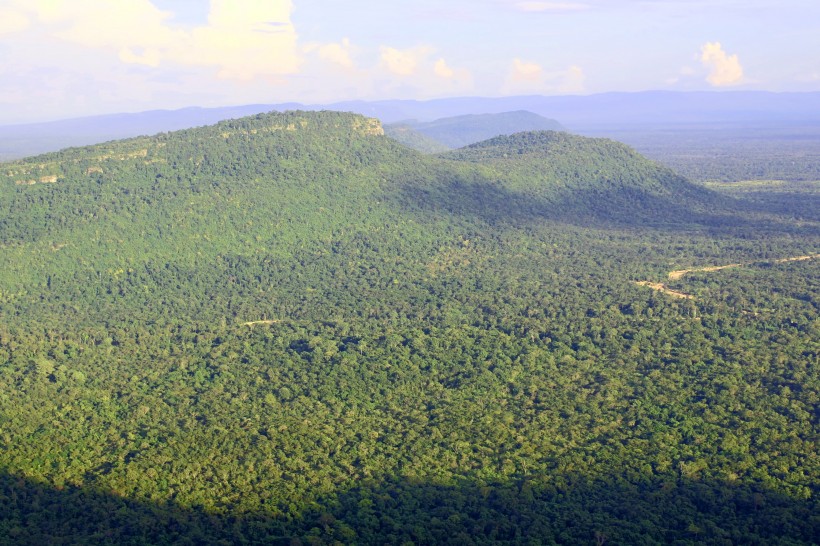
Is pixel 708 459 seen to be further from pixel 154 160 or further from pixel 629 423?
pixel 154 160

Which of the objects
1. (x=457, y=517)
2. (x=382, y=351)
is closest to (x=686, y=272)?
(x=382, y=351)

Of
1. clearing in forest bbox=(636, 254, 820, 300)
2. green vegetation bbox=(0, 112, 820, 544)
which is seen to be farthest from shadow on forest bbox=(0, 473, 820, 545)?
clearing in forest bbox=(636, 254, 820, 300)

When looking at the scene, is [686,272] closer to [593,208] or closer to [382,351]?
[593,208]

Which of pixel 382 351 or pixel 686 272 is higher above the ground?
pixel 686 272

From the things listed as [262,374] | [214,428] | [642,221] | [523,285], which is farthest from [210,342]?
[642,221]

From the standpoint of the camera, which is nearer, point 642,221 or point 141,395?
point 141,395

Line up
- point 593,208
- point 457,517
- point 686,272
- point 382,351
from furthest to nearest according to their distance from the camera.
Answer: point 593,208 < point 686,272 < point 382,351 < point 457,517

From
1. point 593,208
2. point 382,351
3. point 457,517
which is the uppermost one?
point 593,208
